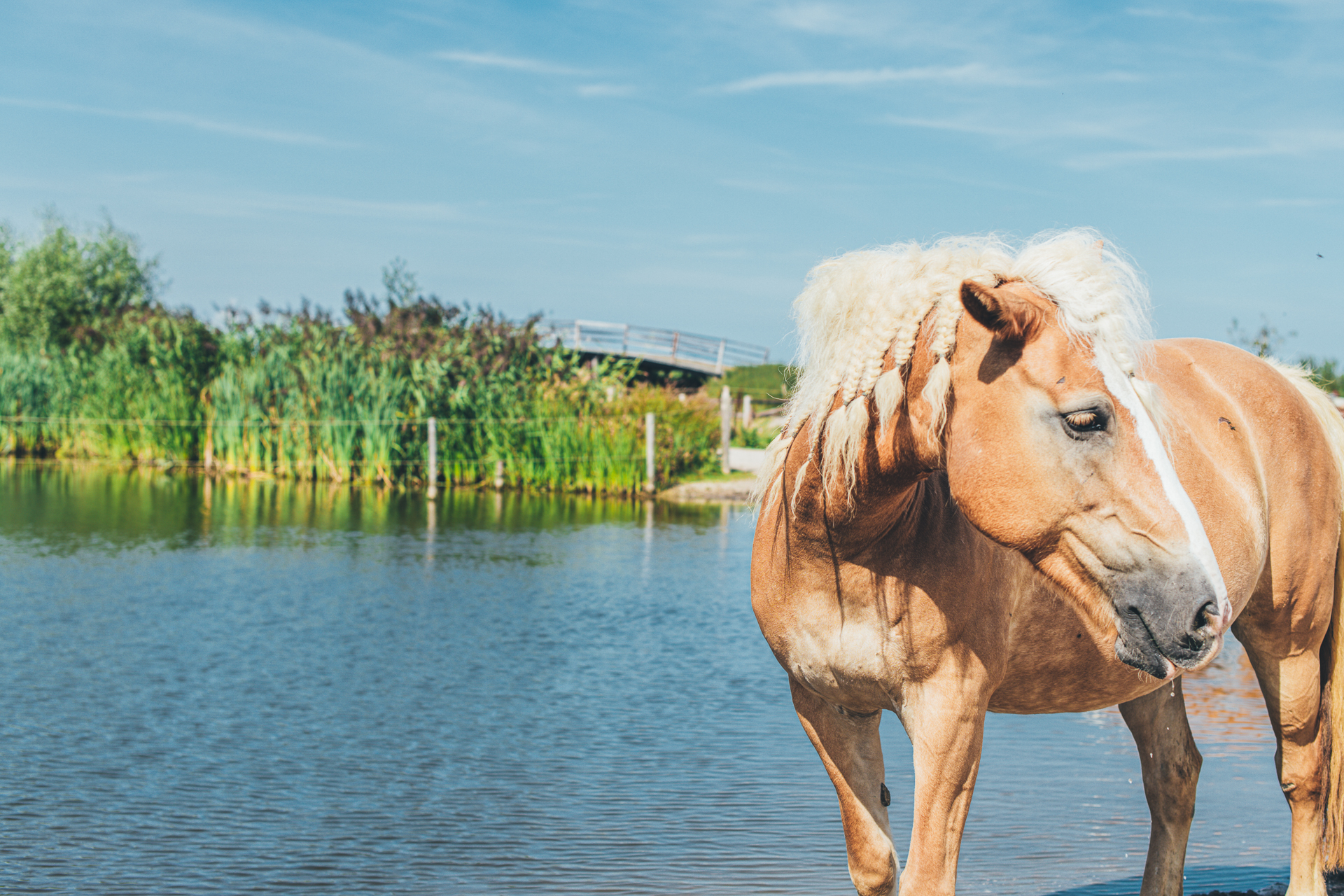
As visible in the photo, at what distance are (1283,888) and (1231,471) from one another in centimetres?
153

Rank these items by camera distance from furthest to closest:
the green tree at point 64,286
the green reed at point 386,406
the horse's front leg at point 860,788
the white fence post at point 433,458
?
the green tree at point 64,286 < the green reed at point 386,406 < the white fence post at point 433,458 < the horse's front leg at point 860,788

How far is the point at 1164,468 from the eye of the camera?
200cm

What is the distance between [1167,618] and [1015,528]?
285 mm

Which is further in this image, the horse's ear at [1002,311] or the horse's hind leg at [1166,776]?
the horse's hind leg at [1166,776]

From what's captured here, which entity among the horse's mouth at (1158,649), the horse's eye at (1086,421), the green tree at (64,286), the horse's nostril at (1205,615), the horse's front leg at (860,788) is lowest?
the horse's front leg at (860,788)

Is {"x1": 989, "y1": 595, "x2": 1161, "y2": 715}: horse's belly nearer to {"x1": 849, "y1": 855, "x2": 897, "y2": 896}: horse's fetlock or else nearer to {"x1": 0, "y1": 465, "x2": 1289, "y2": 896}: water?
{"x1": 849, "y1": 855, "x2": 897, "y2": 896}: horse's fetlock

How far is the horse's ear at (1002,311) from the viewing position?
200 cm

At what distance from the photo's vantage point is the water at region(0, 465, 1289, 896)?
404 cm

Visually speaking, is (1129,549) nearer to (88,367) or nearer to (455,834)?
(455,834)

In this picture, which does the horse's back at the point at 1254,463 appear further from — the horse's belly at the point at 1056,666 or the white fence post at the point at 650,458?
the white fence post at the point at 650,458

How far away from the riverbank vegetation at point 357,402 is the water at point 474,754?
8.34 metres

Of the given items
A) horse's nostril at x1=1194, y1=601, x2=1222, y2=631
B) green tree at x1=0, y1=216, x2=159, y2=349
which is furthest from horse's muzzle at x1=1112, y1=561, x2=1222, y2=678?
green tree at x1=0, y1=216, x2=159, y2=349

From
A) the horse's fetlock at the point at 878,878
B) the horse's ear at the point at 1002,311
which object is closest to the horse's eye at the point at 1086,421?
the horse's ear at the point at 1002,311

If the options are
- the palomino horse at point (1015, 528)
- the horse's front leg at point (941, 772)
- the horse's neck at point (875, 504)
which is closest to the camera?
the palomino horse at point (1015, 528)
